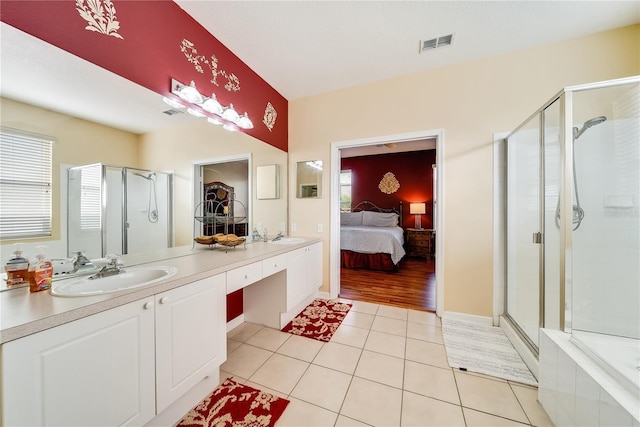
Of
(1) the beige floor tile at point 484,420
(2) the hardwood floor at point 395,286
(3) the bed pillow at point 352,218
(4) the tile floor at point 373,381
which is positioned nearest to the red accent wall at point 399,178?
(3) the bed pillow at point 352,218

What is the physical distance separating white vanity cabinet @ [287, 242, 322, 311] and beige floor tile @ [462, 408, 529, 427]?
1524 mm

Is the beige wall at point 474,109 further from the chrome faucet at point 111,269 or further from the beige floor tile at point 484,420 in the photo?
the chrome faucet at point 111,269

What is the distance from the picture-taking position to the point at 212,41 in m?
2.05

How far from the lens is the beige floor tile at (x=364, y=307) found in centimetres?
266

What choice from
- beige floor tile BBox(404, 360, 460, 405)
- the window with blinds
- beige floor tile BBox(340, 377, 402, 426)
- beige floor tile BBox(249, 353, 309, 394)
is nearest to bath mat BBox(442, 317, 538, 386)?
beige floor tile BBox(404, 360, 460, 405)

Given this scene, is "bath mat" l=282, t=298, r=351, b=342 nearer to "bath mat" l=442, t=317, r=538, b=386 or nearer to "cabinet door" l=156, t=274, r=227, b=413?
"cabinet door" l=156, t=274, r=227, b=413

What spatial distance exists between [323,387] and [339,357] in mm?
344

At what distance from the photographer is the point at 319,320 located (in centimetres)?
244

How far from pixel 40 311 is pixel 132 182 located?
87 cm

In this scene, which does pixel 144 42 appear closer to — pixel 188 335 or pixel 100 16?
pixel 100 16

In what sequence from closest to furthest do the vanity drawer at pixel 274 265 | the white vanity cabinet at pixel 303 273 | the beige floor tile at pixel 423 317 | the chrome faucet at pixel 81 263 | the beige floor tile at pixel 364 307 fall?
the chrome faucet at pixel 81 263
the vanity drawer at pixel 274 265
the white vanity cabinet at pixel 303 273
the beige floor tile at pixel 423 317
the beige floor tile at pixel 364 307

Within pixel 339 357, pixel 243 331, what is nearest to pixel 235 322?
pixel 243 331

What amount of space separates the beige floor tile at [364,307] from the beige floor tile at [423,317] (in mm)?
390

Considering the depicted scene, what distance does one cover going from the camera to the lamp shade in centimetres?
575
